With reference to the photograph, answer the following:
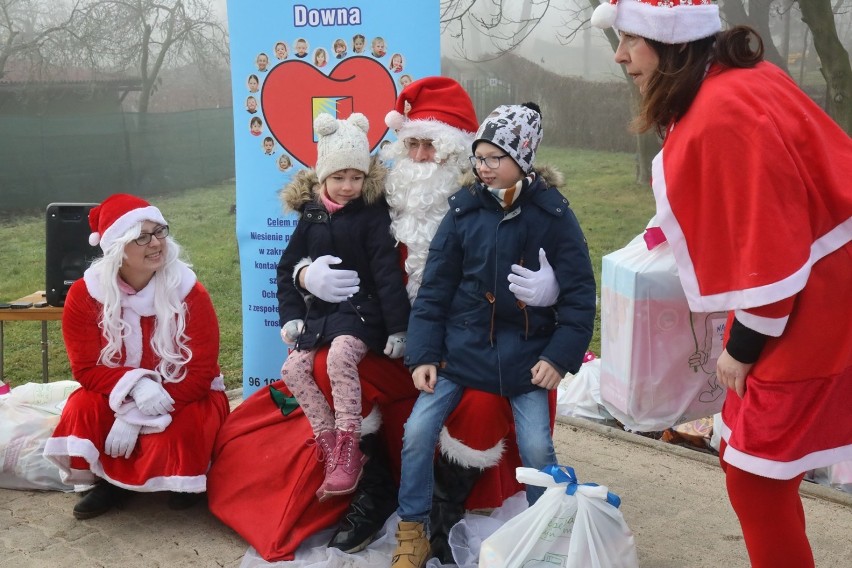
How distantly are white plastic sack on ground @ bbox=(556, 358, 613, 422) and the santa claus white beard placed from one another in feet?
5.47

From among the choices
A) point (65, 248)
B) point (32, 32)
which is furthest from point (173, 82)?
point (65, 248)

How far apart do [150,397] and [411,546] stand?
3.94 feet

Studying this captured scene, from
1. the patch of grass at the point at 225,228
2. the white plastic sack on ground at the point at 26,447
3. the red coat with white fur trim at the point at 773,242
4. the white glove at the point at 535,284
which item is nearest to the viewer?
the red coat with white fur trim at the point at 773,242

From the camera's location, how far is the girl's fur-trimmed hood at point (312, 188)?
11.3 ft

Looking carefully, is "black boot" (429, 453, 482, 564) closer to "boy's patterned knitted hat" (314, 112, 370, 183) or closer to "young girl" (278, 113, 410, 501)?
"young girl" (278, 113, 410, 501)

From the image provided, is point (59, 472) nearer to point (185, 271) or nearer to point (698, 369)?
point (185, 271)

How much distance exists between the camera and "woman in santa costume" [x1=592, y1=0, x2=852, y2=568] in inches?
78.4

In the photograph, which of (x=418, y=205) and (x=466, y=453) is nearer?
(x=466, y=453)

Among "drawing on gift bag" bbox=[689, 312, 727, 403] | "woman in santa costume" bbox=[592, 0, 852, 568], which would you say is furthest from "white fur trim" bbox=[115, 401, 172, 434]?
"woman in santa costume" bbox=[592, 0, 852, 568]

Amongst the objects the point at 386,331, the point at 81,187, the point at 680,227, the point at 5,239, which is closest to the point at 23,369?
the point at 5,239

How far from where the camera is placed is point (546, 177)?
317cm

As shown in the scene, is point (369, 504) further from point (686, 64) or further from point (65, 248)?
point (65, 248)

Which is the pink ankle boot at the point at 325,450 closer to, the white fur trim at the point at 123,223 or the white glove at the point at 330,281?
the white glove at the point at 330,281

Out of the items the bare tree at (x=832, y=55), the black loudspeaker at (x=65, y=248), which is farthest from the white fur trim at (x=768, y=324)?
the bare tree at (x=832, y=55)
